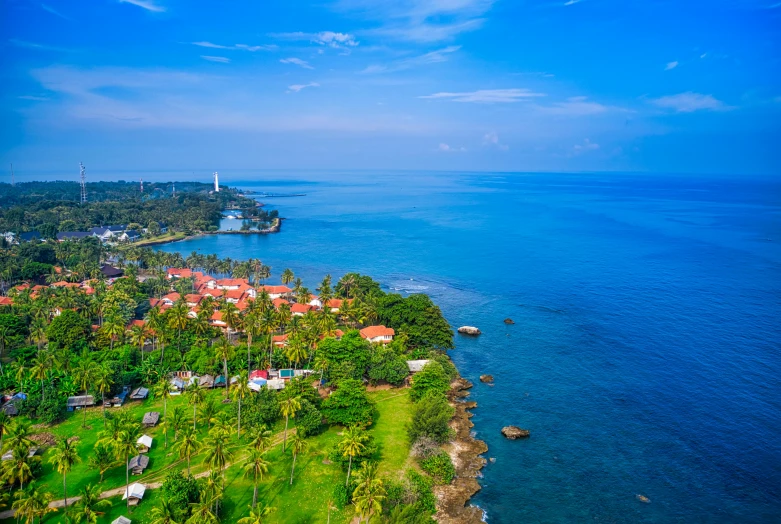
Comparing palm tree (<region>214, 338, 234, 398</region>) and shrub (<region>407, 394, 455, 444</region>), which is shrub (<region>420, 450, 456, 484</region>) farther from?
palm tree (<region>214, 338, 234, 398</region>)

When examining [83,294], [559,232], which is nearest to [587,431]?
[83,294]

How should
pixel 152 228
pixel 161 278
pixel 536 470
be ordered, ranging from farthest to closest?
pixel 152 228 < pixel 161 278 < pixel 536 470

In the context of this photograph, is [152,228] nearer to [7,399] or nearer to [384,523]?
[7,399]

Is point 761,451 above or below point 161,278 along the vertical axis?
below

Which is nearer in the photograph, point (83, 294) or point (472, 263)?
point (83, 294)

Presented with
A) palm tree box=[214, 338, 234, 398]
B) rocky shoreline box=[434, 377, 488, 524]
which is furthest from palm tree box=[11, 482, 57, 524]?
rocky shoreline box=[434, 377, 488, 524]

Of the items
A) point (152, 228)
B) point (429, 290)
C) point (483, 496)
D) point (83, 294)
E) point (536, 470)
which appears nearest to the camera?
point (483, 496)
